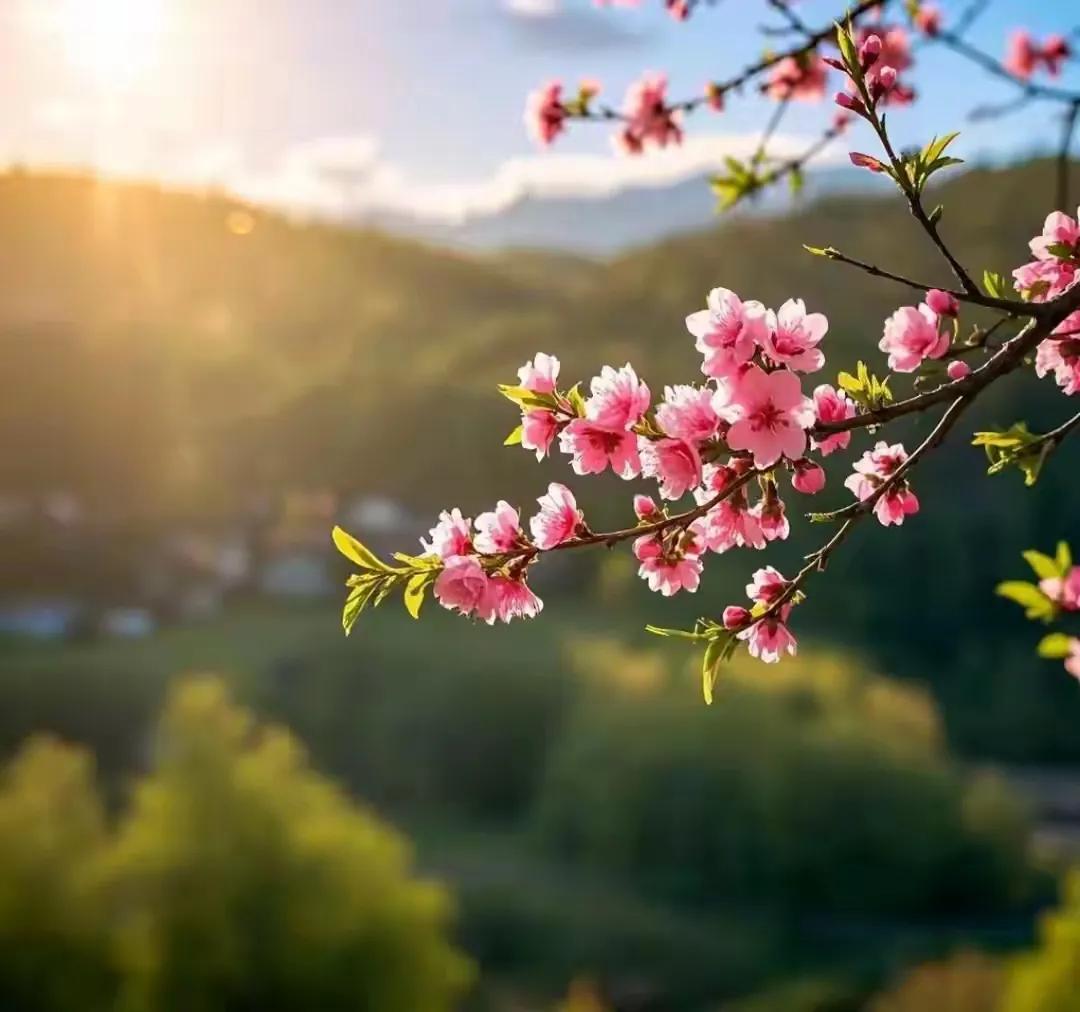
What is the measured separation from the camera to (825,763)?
4691 millimetres

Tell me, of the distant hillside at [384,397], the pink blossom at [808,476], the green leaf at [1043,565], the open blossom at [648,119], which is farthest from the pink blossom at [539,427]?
the distant hillside at [384,397]

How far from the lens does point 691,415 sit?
0.47 meters

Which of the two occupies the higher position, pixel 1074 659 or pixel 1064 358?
pixel 1064 358

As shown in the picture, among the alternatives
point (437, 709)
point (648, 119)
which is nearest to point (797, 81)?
point (648, 119)

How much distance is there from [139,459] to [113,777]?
2.19 metres

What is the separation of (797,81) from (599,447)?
0.70 metres

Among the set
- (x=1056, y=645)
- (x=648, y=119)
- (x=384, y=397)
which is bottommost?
(x=1056, y=645)

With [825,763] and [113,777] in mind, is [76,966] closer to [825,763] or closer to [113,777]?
[113,777]

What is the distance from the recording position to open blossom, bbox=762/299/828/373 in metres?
0.45

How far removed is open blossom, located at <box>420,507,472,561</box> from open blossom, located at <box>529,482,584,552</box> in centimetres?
3

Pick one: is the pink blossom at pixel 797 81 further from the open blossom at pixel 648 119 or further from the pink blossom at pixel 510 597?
the pink blossom at pixel 510 597

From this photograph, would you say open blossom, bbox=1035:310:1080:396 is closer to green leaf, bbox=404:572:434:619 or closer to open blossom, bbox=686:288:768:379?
open blossom, bbox=686:288:768:379

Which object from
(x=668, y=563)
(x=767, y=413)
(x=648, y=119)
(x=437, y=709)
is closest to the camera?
(x=767, y=413)

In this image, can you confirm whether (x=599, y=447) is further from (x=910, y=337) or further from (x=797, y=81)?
(x=797, y=81)
